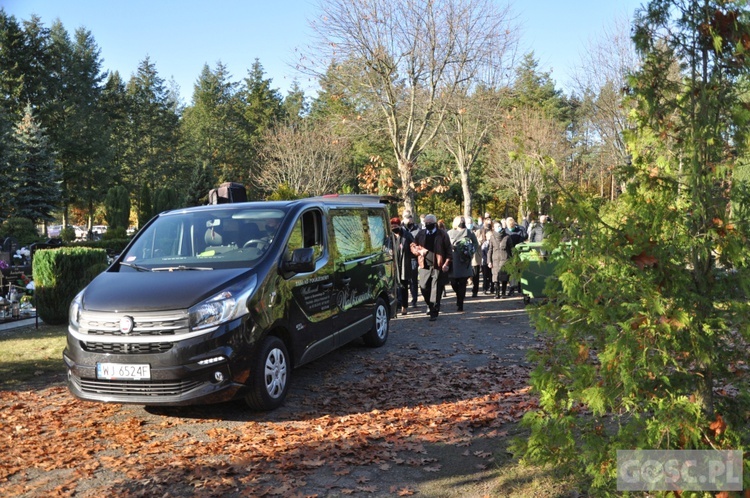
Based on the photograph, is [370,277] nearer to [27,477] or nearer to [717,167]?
[27,477]

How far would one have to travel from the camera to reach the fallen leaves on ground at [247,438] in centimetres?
452

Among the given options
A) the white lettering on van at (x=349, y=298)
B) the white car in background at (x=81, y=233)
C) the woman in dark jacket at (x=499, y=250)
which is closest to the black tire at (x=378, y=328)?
the white lettering on van at (x=349, y=298)

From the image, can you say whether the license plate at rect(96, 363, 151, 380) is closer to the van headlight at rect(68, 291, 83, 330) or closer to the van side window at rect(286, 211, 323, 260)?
the van headlight at rect(68, 291, 83, 330)

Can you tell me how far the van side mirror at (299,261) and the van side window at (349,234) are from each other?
1269 mm

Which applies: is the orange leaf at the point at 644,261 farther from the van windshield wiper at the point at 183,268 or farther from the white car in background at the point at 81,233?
the white car in background at the point at 81,233

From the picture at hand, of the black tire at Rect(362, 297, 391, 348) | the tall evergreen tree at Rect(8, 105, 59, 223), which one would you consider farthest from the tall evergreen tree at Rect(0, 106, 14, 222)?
the black tire at Rect(362, 297, 391, 348)

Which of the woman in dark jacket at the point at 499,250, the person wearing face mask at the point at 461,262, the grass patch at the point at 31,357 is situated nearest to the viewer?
the grass patch at the point at 31,357

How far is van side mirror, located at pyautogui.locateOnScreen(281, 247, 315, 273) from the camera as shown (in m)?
6.41

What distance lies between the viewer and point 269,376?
6.03 meters

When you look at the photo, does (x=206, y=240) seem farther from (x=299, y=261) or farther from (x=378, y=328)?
(x=378, y=328)

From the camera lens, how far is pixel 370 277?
8.80 meters

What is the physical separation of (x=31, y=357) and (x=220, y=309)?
4.64m

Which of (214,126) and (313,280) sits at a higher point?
(214,126)

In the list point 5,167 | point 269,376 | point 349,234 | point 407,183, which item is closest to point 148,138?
point 5,167
